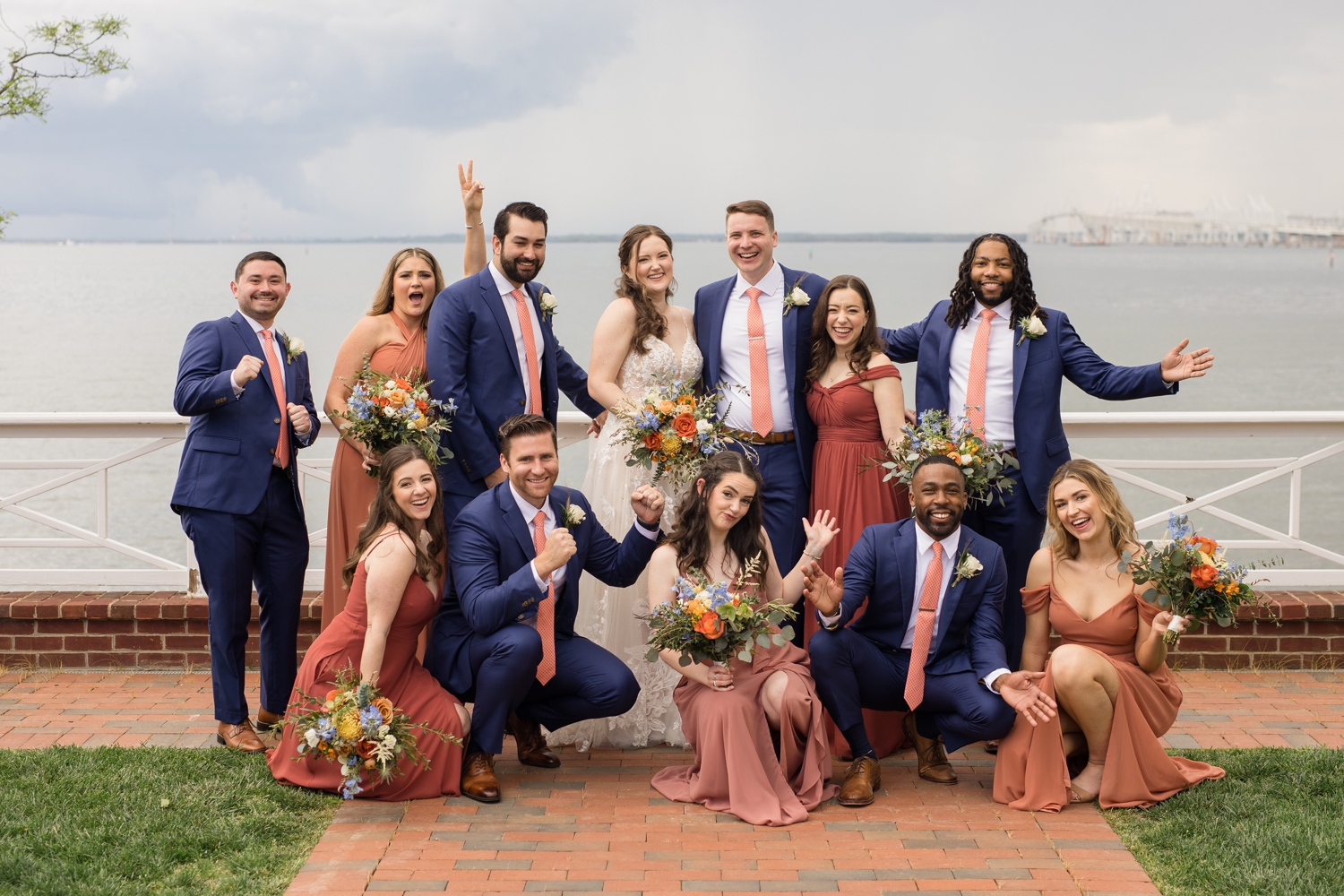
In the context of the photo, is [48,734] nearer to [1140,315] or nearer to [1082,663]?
[1082,663]

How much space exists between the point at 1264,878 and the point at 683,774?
2.10 metres

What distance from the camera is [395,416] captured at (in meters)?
5.34

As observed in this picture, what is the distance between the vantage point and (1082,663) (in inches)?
193

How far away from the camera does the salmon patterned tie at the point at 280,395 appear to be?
17.9 feet

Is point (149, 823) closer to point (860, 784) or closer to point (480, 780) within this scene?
point (480, 780)

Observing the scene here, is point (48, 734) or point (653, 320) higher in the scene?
point (653, 320)

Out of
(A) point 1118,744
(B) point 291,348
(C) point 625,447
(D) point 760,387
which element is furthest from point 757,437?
(B) point 291,348

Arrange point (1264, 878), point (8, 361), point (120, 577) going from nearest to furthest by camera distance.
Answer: point (1264, 878) < point (120, 577) < point (8, 361)

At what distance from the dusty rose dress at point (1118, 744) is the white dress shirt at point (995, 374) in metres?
0.83

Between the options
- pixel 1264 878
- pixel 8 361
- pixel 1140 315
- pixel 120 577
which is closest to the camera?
pixel 1264 878

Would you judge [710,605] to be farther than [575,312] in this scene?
No

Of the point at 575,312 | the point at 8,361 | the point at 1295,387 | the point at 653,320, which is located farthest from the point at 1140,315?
the point at 653,320

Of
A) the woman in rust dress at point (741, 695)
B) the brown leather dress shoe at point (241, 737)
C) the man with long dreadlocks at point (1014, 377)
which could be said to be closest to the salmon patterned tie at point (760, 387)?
the woman in rust dress at point (741, 695)

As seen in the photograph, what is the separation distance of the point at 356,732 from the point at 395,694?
0.39m
